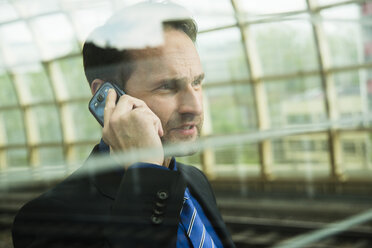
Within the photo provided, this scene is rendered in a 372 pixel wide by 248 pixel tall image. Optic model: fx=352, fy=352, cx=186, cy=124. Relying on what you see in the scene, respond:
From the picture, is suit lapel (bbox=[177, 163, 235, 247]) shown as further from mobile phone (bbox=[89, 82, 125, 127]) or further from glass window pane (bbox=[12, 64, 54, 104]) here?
glass window pane (bbox=[12, 64, 54, 104])

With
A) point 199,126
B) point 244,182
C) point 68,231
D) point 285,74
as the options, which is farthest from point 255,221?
point 68,231

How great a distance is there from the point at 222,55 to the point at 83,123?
0.62 meters

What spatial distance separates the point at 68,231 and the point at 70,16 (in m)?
0.56

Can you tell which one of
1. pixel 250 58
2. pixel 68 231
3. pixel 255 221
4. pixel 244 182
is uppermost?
pixel 250 58

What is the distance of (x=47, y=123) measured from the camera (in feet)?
2.98

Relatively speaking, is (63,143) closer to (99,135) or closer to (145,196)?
(99,135)

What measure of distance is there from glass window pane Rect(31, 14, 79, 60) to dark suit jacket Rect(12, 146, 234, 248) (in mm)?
284

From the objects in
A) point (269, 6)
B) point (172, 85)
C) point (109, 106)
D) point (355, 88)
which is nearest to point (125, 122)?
point (109, 106)

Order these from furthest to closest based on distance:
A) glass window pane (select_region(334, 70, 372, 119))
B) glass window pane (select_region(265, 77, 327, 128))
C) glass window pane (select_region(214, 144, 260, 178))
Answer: glass window pane (select_region(334, 70, 372, 119)), glass window pane (select_region(265, 77, 327, 128)), glass window pane (select_region(214, 144, 260, 178))

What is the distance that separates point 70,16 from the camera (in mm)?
927

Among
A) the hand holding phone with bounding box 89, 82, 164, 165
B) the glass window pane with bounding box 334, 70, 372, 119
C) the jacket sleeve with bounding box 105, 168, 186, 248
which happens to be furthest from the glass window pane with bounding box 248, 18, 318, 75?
the glass window pane with bounding box 334, 70, 372, 119

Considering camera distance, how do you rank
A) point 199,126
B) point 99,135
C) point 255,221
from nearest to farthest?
point 99,135 < point 199,126 < point 255,221

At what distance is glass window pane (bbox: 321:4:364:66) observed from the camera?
2.40m

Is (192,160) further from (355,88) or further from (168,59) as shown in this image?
(355,88)
